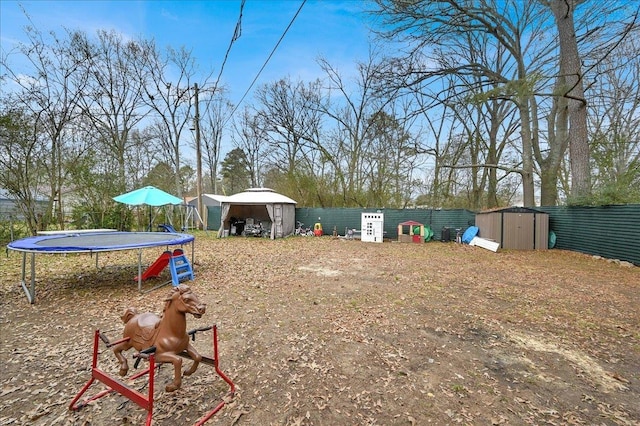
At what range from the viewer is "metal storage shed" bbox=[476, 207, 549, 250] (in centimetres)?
857

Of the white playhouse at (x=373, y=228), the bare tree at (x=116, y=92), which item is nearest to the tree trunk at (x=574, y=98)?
the white playhouse at (x=373, y=228)

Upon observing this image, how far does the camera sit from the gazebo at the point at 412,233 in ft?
34.9

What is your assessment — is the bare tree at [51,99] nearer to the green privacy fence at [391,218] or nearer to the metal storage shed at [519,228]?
the green privacy fence at [391,218]

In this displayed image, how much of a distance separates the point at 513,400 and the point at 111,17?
29.4 feet

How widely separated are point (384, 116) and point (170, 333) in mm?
13589

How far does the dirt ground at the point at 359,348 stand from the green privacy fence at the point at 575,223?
123 cm

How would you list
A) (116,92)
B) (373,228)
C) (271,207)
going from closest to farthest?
1. (373,228)
2. (271,207)
3. (116,92)

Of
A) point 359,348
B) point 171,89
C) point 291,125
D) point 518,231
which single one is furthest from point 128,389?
point 171,89

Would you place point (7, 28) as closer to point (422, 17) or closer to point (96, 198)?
point (96, 198)

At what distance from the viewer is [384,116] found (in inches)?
531

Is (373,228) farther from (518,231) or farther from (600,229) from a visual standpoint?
(600,229)

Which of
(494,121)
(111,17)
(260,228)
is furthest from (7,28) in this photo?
(494,121)

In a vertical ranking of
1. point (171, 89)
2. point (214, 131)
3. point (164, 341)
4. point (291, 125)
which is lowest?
point (164, 341)

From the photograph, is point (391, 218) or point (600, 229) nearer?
point (600, 229)
